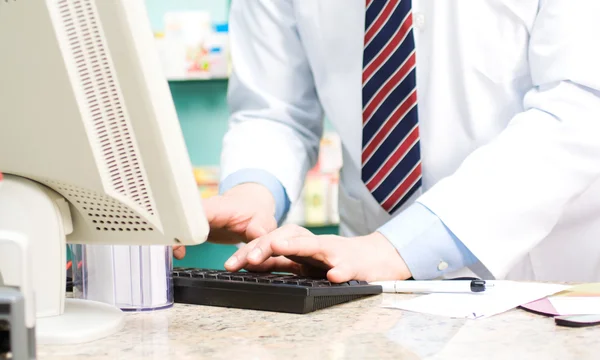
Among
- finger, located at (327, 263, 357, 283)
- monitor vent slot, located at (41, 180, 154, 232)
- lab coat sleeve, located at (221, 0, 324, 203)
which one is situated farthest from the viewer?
lab coat sleeve, located at (221, 0, 324, 203)

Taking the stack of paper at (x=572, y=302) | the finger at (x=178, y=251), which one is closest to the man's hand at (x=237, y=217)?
the finger at (x=178, y=251)

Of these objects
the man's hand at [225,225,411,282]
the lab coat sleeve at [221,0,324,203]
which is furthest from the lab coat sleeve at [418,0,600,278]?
the lab coat sleeve at [221,0,324,203]

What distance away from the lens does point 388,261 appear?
124cm

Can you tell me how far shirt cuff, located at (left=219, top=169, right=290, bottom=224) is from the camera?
1.60m

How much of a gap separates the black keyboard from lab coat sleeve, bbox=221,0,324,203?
0.62 meters

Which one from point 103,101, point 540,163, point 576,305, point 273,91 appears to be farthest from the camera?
point 273,91

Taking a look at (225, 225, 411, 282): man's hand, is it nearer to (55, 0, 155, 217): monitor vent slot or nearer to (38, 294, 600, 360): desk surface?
(38, 294, 600, 360): desk surface

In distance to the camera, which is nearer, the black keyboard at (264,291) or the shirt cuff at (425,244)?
the black keyboard at (264,291)

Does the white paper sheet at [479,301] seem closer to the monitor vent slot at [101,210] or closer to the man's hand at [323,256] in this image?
the man's hand at [323,256]

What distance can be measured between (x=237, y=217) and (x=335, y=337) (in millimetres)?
577

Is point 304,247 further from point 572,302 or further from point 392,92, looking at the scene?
point 392,92

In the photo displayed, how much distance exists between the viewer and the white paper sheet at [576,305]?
0.95m

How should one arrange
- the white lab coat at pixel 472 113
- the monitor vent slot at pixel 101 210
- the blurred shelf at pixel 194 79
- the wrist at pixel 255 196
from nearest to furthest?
the monitor vent slot at pixel 101 210
the white lab coat at pixel 472 113
the wrist at pixel 255 196
the blurred shelf at pixel 194 79

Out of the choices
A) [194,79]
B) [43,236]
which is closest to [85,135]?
[43,236]
